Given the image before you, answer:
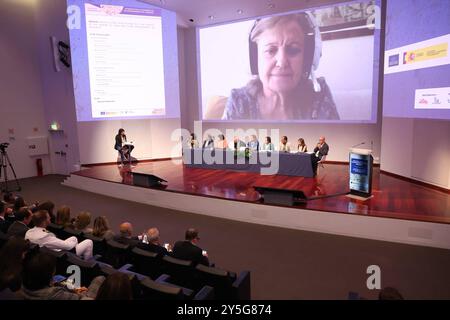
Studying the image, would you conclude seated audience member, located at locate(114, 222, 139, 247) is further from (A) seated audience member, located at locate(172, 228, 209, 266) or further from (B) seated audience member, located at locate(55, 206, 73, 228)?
(B) seated audience member, located at locate(55, 206, 73, 228)

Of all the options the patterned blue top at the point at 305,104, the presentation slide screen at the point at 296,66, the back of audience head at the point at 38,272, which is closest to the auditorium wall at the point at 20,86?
the presentation slide screen at the point at 296,66

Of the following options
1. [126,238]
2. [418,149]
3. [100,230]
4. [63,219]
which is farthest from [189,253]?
[418,149]

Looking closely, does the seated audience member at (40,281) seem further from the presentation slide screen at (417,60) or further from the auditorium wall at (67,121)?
the auditorium wall at (67,121)

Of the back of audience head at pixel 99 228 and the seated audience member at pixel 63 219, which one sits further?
the seated audience member at pixel 63 219

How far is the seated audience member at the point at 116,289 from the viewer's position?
71.3 inches

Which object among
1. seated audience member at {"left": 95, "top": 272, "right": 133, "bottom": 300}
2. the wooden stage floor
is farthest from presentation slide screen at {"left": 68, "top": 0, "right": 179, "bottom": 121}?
seated audience member at {"left": 95, "top": 272, "right": 133, "bottom": 300}

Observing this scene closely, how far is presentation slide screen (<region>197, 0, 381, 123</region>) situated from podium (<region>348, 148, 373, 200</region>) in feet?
11.9

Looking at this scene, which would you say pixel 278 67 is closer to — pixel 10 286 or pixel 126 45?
pixel 126 45

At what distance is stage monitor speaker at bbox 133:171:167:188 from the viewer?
7.07m

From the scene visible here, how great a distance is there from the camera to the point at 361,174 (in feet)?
19.4

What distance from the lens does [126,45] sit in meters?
9.52

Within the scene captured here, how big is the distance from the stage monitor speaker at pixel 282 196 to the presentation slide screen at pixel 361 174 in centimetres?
113

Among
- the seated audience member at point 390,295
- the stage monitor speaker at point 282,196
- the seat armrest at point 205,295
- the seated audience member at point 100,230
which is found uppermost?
the seated audience member at point 390,295

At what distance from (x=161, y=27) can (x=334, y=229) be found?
26.5 ft
